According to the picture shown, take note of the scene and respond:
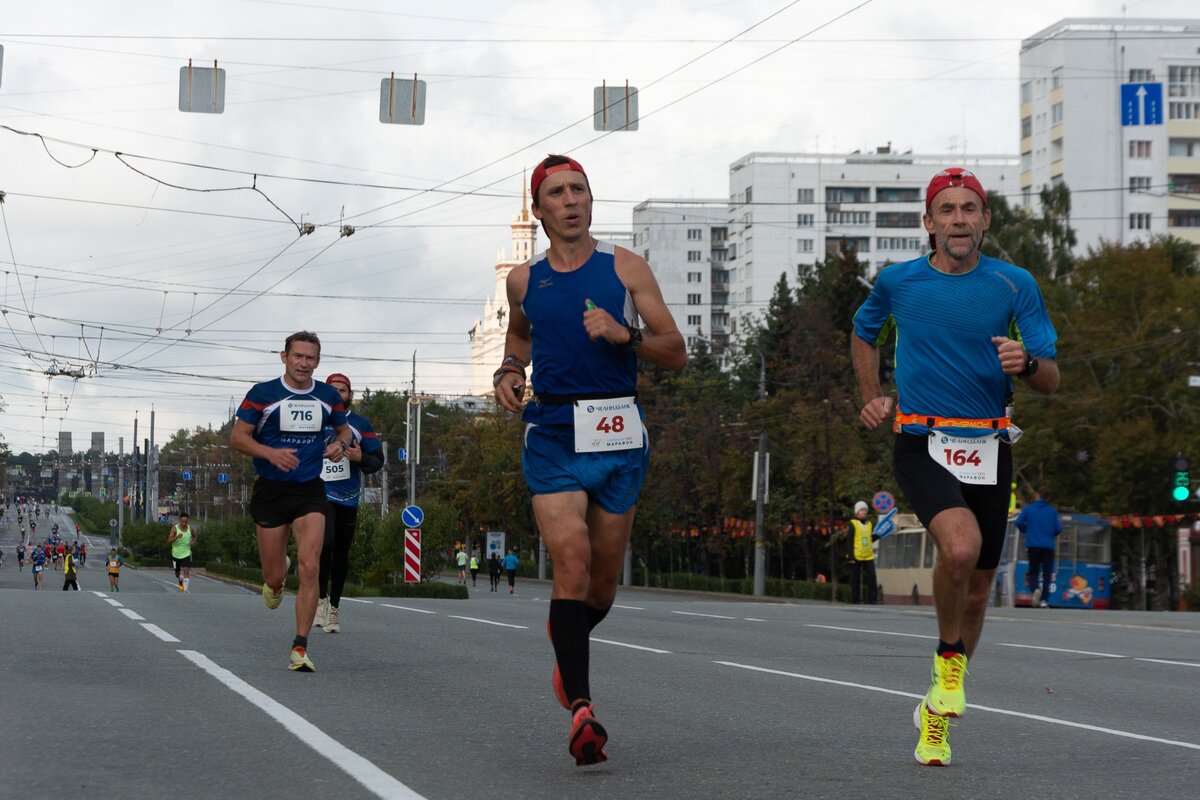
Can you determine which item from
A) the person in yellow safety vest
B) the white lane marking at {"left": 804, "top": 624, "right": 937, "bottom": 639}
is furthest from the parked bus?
the white lane marking at {"left": 804, "top": 624, "right": 937, "bottom": 639}

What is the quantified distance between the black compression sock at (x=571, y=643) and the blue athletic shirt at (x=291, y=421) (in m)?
4.89

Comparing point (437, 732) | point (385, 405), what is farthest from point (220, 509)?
point (437, 732)

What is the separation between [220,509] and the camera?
16375 cm

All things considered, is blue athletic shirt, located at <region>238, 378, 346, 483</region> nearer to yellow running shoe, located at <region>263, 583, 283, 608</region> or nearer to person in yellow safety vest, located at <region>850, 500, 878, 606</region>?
yellow running shoe, located at <region>263, 583, 283, 608</region>

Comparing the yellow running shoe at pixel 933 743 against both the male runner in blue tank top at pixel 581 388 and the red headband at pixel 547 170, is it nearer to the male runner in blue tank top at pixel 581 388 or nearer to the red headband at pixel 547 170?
the male runner in blue tank top at pixel 581 388

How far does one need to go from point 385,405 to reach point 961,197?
135838 mm

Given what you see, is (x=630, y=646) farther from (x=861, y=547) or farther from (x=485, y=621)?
(x=861, y=547)

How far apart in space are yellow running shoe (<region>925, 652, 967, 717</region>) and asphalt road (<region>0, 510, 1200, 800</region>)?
0.21 meters

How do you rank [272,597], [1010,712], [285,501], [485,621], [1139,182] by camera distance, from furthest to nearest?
[1139,182] → [485,621] → [272,597] → [285,501] → [1010,712]

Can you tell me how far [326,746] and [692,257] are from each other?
14897cm

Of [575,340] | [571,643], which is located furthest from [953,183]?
[571,643]

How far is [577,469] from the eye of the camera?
21.8 ft

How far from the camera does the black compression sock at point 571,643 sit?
6.29m

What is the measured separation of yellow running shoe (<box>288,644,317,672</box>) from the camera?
10203 mm
